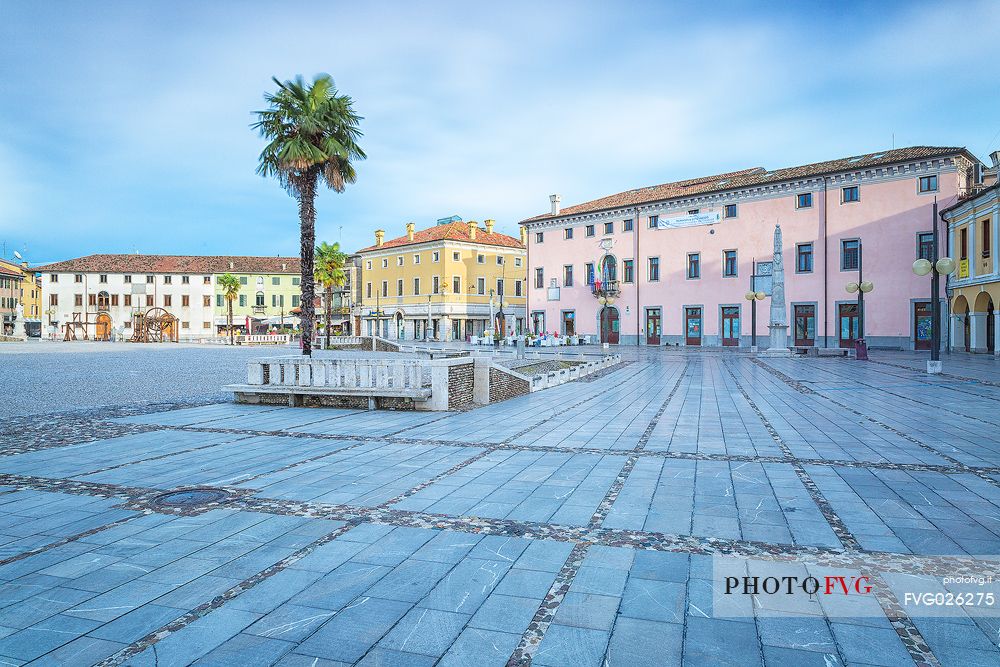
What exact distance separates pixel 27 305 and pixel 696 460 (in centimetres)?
11496

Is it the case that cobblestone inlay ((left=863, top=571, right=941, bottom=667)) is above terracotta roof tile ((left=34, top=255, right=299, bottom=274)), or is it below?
below

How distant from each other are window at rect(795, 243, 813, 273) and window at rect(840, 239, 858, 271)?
1.91m

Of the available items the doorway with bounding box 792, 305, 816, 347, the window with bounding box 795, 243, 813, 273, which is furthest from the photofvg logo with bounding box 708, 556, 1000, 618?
the window with bounding box 795, 243, 813, 273

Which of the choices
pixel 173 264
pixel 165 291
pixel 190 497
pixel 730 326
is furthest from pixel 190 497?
pixel 173 264

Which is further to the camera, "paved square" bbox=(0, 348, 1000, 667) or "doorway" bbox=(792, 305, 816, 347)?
"doorway" bbox=(792, 305, 816, 347)

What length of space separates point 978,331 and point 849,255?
9.48 metres

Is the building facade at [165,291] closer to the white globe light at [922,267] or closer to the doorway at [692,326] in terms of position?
the doorway at [692,326]

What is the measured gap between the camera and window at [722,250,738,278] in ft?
142

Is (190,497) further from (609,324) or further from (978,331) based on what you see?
(609,324)

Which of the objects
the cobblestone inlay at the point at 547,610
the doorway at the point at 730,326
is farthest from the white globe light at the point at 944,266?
the doorway at the point at 730,326

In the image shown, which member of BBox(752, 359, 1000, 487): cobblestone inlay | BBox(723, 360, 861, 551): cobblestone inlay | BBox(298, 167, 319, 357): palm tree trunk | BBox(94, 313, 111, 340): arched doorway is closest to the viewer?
BBox(723, 360, 861, 551): cobblestone inlay

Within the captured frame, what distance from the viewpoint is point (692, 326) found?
148 feet

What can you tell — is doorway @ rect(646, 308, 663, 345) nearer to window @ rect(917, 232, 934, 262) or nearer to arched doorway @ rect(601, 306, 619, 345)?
arched doorway @ rect(601, 306, 619, 345)

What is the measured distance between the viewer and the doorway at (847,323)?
38.0 metres
